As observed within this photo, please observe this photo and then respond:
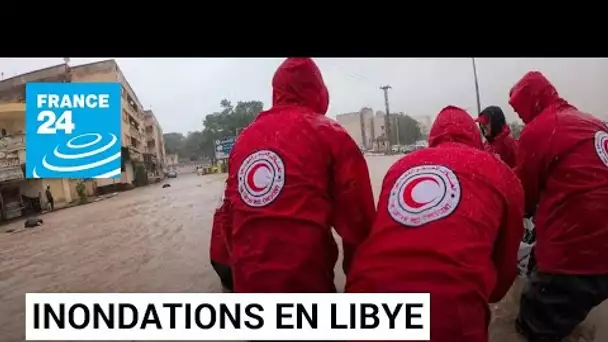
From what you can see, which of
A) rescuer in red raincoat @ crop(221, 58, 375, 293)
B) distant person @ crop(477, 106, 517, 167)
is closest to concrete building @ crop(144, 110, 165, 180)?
rescuer in red raincoat @ crop(221, 58, 375, 293)

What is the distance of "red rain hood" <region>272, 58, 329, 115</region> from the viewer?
44.9 inches

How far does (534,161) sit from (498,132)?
207 millimetres

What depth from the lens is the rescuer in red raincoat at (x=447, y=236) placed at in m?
0.77

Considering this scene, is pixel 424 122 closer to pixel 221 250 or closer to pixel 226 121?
pixel 226 121

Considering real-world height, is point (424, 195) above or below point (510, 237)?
above

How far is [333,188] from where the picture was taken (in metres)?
1.05

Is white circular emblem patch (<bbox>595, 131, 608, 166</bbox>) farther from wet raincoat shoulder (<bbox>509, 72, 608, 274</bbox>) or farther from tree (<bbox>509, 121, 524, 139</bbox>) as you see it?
tree (<bbox>509, 121, 524, 139</bbox>)

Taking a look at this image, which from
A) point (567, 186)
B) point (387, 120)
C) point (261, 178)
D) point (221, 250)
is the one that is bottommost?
point (221, 250)

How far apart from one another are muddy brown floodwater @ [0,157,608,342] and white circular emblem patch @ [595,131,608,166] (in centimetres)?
41

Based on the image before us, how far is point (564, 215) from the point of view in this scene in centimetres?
118

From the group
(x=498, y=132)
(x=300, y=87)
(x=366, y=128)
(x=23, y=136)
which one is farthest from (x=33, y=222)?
(x=498, y=132)

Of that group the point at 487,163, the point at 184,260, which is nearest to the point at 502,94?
the point at 487,163

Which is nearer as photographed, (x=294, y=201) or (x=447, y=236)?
(x=447, y=236)
